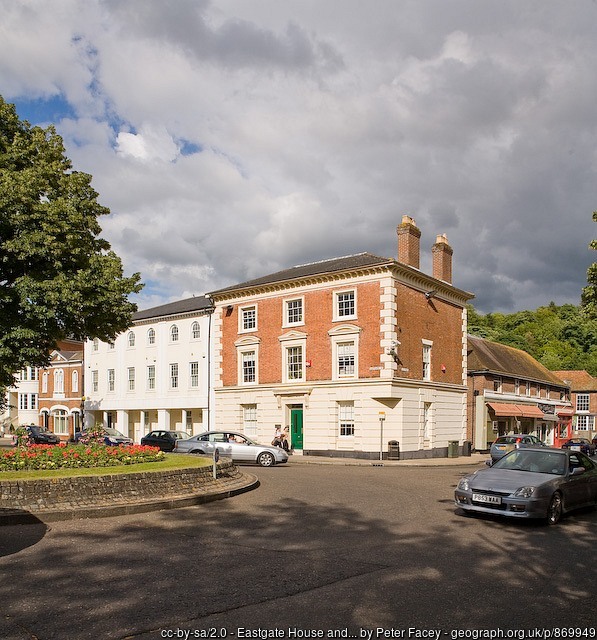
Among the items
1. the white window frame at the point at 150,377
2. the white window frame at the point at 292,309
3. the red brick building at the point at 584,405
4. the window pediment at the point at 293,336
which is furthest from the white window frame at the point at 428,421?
the red brick building at the point at 584,405

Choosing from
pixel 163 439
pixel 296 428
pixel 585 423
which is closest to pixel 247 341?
pixel 296 428

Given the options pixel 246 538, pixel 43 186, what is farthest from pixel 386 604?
pixel 43 186

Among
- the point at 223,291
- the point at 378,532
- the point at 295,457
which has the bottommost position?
the point at 295,457

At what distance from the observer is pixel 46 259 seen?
22906mm

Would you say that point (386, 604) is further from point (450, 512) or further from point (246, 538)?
point (450, 512)

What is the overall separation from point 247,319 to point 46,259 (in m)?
18.6

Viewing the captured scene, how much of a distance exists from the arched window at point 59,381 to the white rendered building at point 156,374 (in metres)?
6.26

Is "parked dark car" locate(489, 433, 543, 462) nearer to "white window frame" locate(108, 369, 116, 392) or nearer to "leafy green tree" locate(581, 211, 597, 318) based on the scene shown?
"leafy green tree" locate(581, 211, 597, 318)

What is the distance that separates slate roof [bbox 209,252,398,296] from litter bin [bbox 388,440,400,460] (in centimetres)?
924

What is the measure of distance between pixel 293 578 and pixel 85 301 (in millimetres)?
17650

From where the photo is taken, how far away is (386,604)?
260 inches

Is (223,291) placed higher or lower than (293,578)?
higher

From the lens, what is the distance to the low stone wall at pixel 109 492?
12.0 m

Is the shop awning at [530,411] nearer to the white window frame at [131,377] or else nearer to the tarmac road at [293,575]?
the white window frame at [131,377]
